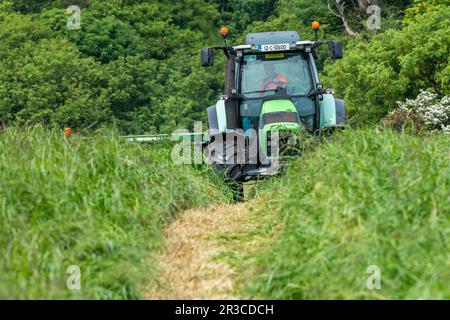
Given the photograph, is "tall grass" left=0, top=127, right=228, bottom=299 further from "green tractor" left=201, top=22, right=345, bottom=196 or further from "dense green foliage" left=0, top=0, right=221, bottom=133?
"dense green foliage" left=0, top=0, right=221, bottom=133

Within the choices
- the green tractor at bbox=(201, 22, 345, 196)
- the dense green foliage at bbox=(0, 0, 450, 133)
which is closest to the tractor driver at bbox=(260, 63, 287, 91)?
the green tractor at bbox=(201, 22, 345, 196)

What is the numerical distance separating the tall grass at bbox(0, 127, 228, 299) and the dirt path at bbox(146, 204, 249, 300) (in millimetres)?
151

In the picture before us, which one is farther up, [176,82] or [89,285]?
A: [176,82]

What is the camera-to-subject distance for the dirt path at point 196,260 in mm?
7941

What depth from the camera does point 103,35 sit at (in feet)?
150

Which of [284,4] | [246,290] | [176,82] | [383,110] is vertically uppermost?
[284,4]

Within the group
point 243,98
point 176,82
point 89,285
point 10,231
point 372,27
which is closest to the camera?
point 89,285

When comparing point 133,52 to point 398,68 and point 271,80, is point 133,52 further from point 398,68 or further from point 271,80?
point 271,80

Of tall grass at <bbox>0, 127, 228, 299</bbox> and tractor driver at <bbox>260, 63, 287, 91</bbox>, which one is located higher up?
tractor driver at <bbox>260, 63, 287, 91</bbox>

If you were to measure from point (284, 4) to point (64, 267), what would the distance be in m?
39.1

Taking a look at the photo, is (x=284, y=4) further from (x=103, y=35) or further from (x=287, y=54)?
(x=287, y=54)

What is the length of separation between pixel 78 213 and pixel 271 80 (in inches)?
235

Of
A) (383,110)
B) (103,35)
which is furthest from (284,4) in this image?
(383,110)

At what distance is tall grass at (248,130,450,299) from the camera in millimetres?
7098
